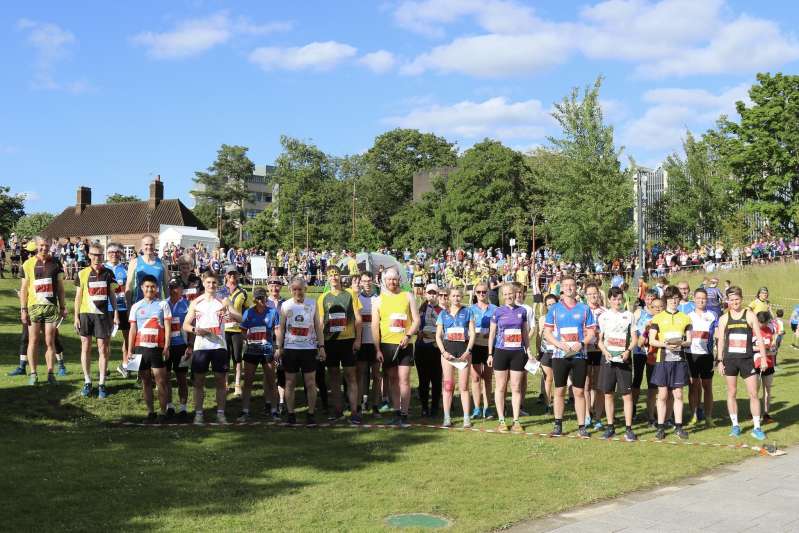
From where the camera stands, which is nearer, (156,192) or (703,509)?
(703,509)

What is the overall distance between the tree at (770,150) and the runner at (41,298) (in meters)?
43.0

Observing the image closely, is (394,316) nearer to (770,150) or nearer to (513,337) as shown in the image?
(513,337)

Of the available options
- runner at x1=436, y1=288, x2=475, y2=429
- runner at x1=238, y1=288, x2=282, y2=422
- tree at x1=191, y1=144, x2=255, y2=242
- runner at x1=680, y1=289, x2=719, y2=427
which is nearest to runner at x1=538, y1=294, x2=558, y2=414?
runner at x1=436, y1=288, x2=475, y2=429

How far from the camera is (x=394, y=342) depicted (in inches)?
431

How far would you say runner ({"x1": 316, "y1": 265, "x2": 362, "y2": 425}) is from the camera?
10.9 metres

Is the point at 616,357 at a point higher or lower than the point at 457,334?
lower

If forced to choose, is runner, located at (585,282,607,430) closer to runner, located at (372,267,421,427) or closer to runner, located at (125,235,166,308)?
runner, located at (372,267,421,427)

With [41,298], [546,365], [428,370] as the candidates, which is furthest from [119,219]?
[546,365]

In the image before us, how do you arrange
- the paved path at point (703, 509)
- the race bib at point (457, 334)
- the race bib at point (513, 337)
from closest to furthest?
the paved path at point (703, 509) → the race bib at point (513, 337) → the race bib at point (457, 334)

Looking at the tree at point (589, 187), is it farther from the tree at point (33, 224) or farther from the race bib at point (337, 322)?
the tree at point (33, 224)

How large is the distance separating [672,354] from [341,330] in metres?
4.37

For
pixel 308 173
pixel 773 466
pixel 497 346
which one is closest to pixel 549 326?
pixel 497 346

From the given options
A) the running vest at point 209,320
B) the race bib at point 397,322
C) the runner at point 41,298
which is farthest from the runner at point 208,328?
the runner at point 41,298

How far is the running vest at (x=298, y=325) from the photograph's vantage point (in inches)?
415
